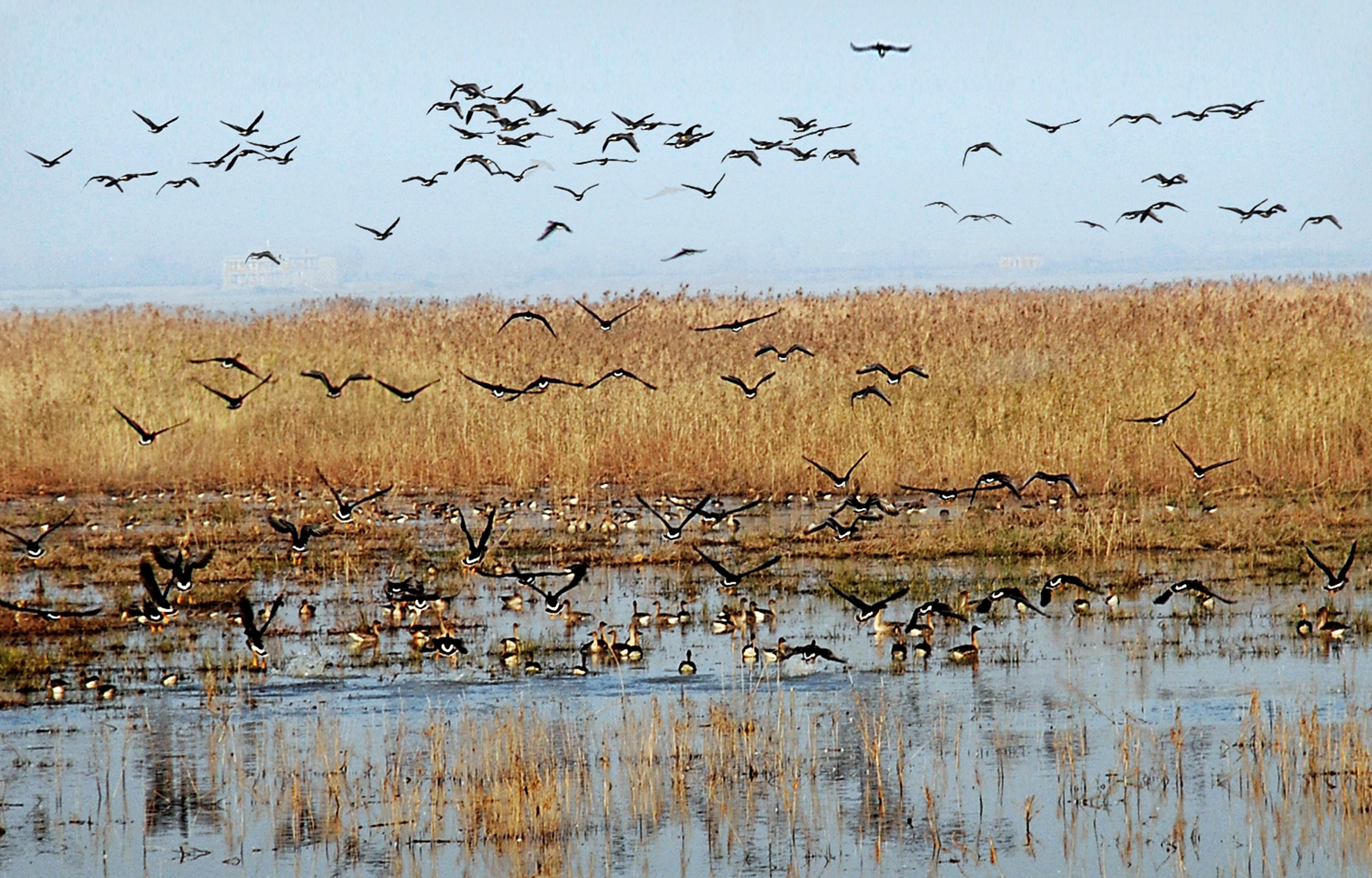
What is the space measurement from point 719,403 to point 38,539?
9584 mm

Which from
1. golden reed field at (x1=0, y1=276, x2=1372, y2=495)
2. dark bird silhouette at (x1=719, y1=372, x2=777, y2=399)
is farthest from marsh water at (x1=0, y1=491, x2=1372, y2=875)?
dark bird silhouette at (x1=719, y1=372, x2=777, y2=399)

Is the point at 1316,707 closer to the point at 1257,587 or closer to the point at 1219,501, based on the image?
the point at 1257,587

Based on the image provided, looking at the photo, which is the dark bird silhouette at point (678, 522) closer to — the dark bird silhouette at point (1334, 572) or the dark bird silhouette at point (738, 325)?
the dark bird silhouette at point (738, 325)

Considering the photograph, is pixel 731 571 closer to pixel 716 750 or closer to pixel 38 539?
pixel 716 750

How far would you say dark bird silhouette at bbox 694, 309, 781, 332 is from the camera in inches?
543

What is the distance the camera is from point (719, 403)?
2281cm

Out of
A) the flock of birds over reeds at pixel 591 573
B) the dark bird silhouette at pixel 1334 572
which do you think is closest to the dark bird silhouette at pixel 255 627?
the flock of birds over reeds at pixel 591 573

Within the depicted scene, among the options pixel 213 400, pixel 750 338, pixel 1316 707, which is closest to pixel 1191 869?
pixel 1316 707

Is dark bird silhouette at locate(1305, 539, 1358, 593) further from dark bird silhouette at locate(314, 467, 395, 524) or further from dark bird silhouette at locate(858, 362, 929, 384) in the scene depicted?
dark bird silhouette at locate(314, 467, 395, 524)

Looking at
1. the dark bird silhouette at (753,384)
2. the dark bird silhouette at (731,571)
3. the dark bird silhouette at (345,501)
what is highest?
the dark bird silhouette at (753,384)

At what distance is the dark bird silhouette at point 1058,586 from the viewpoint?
12461 millimetres

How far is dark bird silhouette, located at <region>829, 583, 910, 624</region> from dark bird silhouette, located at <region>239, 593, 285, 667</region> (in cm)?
390

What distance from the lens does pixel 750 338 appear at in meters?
29.1

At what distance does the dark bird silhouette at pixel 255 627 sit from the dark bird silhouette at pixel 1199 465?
7275mm
